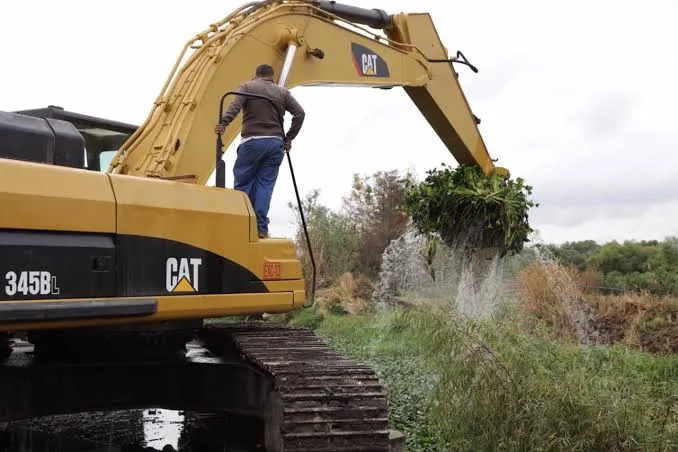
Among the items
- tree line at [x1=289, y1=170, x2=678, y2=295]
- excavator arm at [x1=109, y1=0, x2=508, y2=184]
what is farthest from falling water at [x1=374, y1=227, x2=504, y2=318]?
tree line at [x1=289, y1=170, x2=678, y2=295]

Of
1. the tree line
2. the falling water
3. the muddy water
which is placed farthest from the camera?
the tree line

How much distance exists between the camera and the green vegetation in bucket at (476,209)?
8.62 m

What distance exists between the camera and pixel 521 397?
4.96 metres

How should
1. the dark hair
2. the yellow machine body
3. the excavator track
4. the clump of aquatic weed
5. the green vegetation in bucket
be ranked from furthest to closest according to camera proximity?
the green vegetation in bucket < the dark hair < the clump of aquatic weed < the excavator track < the yellow machine body

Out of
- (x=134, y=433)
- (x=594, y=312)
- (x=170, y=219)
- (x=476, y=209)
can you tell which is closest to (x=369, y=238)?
(x=594, y=312)

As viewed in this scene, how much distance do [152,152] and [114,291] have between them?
1.68 meters

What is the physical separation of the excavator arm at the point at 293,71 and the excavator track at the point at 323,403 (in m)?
1.19

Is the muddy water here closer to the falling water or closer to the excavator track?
the excavator track

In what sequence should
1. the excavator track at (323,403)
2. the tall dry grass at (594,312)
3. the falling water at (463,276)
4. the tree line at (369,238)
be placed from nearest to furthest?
1. the excavator track at (323,403)
2. the falling water at (463,276)
3. the tall dry grass at (594,312)
4. the tree line at (369,238)

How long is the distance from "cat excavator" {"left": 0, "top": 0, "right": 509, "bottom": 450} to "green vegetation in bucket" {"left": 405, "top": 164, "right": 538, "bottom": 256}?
302 centimetres

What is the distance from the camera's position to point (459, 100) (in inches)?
333

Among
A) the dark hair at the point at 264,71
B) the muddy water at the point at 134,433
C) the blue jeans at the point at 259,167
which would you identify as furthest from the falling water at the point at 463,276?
the dark hair at the point at 264,71

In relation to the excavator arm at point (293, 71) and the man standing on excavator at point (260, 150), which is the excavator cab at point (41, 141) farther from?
the man standing on excavator at point (260, 150)

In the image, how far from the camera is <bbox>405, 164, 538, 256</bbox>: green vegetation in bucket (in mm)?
8617
